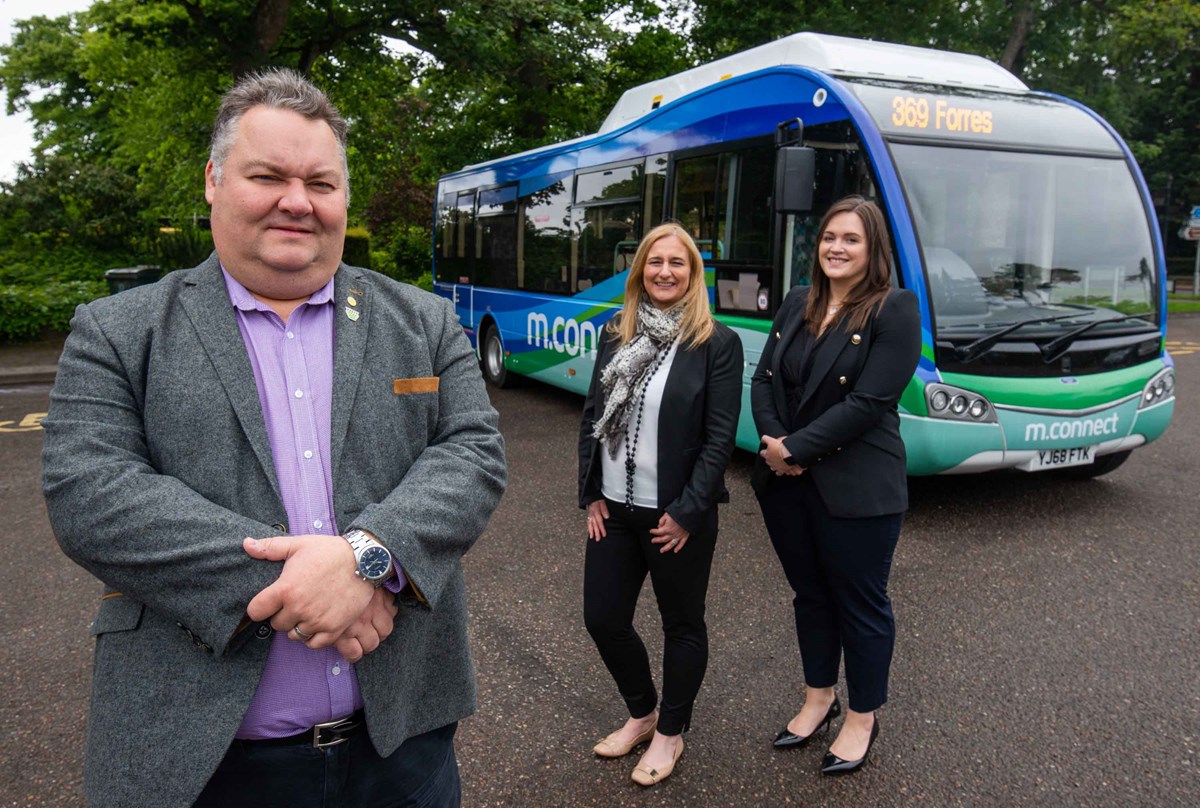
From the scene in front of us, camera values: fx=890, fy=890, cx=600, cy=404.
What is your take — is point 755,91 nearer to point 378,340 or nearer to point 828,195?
point 828,195

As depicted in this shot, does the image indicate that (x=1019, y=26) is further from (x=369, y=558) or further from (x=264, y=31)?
(x=369, y=558)

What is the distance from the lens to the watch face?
1.35m

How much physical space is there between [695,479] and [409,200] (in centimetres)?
2698

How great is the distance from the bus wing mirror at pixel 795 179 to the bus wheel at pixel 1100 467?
114 inches

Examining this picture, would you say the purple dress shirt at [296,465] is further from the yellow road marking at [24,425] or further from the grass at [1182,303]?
the grass at [1182,303]

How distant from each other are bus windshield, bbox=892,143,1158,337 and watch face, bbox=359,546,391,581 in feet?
14.7

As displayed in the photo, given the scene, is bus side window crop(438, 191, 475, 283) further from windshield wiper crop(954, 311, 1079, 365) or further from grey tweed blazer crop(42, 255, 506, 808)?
Answer: grey tweed blazer crop(42, 255, 506, 808)

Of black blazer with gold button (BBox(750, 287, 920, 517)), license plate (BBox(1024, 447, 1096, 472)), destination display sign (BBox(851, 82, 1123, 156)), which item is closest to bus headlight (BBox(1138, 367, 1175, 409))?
license plate (BBox(1024, 447, 1096, 472))

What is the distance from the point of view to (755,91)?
244 inches

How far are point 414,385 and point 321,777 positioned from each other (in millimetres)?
694

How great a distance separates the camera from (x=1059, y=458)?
548cm

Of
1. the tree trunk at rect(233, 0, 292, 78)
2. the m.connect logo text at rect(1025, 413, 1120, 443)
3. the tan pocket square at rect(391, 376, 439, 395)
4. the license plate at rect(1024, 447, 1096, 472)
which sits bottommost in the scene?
the license plate at rect(1024, 447, 1096, 472)

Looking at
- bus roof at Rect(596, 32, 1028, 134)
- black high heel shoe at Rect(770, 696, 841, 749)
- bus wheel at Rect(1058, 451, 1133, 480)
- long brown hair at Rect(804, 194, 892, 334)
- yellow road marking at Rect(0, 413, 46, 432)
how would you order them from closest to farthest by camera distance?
long brown hair at Rect(804, 194, 892, 334), black high heel shoe at Rect(770, 696, 841, 749), bus roof at Rect(596, 32, 1028, 134), bus wheel at Rect(1058, 451, 1133, 480), yellow road marking at Rect(0, 413, 46, 432)

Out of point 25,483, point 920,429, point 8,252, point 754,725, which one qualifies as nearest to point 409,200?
point 8,252
